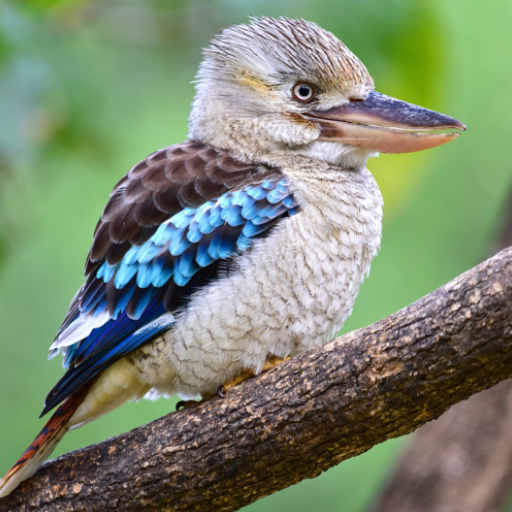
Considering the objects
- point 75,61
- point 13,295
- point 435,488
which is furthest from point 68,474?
point 13,295

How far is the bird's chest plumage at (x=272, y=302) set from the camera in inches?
101

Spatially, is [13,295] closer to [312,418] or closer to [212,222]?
[212,222]

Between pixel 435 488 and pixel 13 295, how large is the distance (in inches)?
152

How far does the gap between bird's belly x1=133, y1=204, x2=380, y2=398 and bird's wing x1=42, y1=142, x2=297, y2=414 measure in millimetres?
62

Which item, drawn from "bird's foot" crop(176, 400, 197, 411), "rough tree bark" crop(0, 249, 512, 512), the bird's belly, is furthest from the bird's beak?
"bird's foot" crop(176, 400, 197, 411)

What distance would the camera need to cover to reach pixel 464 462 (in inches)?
146

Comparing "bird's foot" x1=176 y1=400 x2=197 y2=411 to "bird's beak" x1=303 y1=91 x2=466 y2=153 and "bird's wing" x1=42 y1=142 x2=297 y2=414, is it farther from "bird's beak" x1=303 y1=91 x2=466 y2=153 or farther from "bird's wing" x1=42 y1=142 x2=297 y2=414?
"bird's beak" x1=303 y1=91 x2=466 y2=153

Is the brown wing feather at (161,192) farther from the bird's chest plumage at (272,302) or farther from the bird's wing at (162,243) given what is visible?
the bird's chest plumage at (272,302)

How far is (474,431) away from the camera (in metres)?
3.70

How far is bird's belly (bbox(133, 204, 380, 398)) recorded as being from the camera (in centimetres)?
257

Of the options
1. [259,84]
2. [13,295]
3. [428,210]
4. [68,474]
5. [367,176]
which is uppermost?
[13,295]

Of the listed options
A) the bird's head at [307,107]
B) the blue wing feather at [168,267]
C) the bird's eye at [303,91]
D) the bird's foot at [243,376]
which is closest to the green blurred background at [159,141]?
the bird's head at [307,107]

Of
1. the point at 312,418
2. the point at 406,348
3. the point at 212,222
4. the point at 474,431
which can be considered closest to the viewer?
the point at 406,348

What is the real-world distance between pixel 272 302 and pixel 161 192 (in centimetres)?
57
